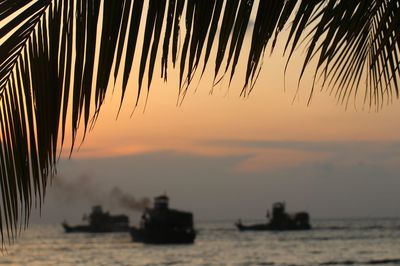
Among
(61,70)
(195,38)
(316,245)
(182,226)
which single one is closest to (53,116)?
(61,70)

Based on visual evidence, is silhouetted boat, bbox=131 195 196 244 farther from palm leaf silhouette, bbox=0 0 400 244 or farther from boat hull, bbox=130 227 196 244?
palm leaf silhouette, bbox=0 0 400 244

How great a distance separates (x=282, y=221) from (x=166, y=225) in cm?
4687

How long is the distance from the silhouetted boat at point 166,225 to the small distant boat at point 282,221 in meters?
42.9

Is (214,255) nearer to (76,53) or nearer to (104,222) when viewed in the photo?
(104,222)

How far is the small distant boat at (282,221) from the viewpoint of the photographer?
12631 centimetres

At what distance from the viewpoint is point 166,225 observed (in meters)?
83.1

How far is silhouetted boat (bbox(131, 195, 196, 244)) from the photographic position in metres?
82.1

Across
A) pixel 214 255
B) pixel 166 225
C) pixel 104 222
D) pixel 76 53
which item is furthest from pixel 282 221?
pixel 76 53

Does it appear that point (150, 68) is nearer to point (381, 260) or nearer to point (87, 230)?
point (381, 260)

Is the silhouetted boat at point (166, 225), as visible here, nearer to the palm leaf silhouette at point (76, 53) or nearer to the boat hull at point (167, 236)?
the boat hull at point (167, 236)

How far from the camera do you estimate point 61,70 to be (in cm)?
121

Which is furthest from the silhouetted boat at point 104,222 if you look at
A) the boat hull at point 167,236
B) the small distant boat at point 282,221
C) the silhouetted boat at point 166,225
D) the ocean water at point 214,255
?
the silhouetted boat at point 166,225

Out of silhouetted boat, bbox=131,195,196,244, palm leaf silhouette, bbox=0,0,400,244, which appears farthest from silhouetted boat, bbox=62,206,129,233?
palm leaf silhouette, bbox=0,0,400,244

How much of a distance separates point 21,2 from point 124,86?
17 centimetres
